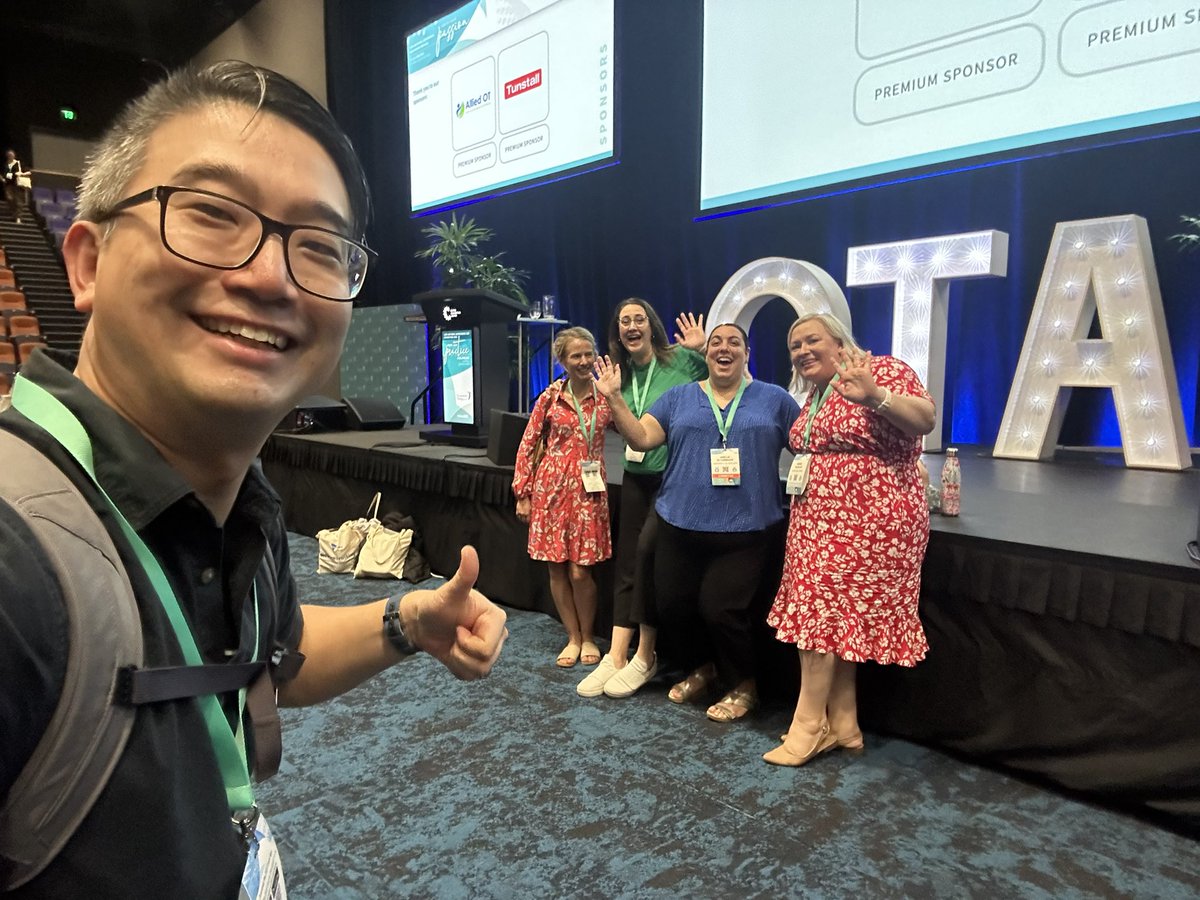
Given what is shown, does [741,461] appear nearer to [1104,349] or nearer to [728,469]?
[728,469]

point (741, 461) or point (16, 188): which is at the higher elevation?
point (16, 188)

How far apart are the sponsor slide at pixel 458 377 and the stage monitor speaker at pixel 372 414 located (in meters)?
1.35

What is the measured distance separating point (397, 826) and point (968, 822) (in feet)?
4.69

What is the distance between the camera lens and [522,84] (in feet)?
20.7

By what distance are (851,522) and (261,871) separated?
Result: 168 centimetres

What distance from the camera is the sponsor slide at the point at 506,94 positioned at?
5.89 metres

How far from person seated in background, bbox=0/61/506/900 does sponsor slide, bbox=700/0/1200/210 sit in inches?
166

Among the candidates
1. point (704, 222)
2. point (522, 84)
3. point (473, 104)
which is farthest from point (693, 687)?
point (473, 104)

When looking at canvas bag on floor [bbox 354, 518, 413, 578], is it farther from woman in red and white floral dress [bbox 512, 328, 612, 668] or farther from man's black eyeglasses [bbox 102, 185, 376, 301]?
man's black eyeglasses [bbox 102, 185, 376, 301]

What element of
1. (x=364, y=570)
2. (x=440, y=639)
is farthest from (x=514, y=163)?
(x=440, y=639)

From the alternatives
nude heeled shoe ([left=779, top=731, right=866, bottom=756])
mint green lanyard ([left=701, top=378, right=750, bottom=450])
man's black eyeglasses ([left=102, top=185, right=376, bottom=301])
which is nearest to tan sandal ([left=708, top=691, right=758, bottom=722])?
nude heeled shoe ([left=779, top=731, right=866, bottom=756])

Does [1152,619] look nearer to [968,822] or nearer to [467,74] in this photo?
[968,822]

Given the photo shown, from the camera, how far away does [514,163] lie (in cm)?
664

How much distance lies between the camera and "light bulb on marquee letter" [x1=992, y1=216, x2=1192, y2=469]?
139 inches
